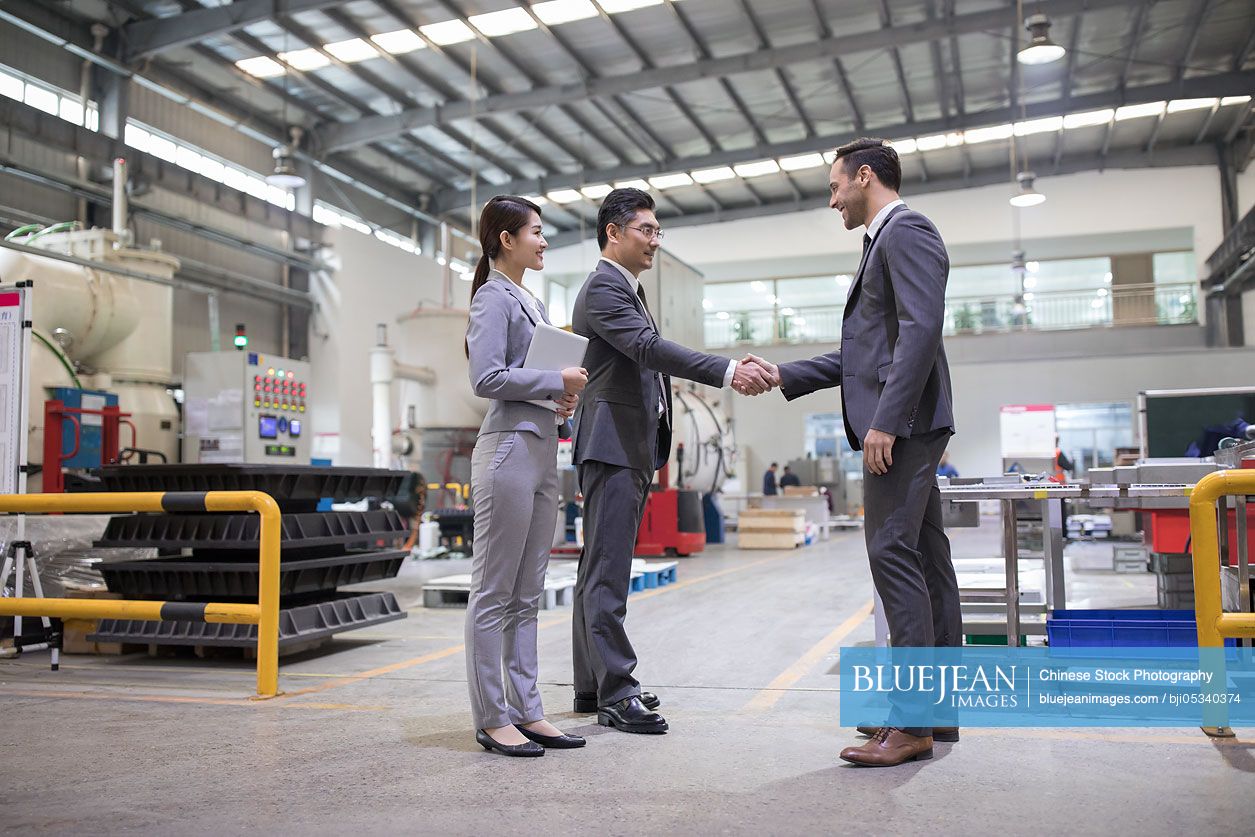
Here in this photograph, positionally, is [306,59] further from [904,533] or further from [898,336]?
[904,533]

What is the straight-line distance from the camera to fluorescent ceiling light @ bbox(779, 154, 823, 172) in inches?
862

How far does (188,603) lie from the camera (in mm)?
4559

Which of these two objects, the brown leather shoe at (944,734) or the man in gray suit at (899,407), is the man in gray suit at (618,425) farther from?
the brown leather shoe at (944,734)

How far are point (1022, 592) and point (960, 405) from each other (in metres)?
19.8

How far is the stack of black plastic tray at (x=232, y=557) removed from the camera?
4.99m

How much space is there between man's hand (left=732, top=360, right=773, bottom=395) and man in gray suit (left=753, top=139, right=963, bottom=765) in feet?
1.20

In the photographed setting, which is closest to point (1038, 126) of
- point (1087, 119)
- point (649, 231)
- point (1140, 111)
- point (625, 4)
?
point (1087, 119)

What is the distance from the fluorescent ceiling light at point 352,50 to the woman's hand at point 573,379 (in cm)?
1428

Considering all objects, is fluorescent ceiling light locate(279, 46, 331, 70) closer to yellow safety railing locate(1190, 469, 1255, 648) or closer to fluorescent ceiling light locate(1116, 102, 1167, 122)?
fluorescent ceiling light locate(1116, 102, 1167, 122)

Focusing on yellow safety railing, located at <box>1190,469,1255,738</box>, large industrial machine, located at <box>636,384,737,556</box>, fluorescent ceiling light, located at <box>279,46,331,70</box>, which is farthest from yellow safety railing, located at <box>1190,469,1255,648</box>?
fluorescent ceiling light, located at <box>279,46,331,70</box>

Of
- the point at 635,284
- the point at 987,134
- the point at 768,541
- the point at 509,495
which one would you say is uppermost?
the point at 987,134

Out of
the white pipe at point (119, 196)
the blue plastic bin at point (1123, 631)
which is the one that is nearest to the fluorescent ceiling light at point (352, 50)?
the white pipe at point (119, 196)

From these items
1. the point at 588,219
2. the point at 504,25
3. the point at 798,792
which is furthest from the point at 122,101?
the point at 798,792

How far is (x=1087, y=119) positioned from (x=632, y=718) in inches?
840
